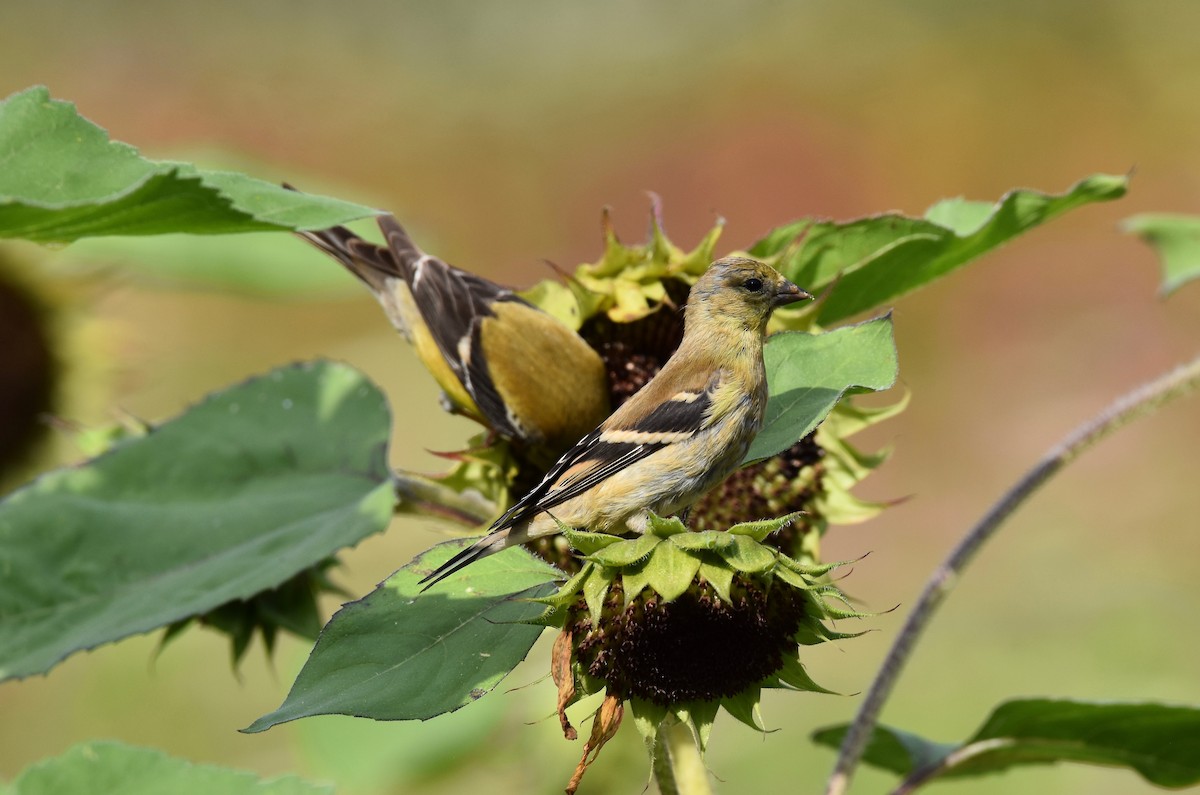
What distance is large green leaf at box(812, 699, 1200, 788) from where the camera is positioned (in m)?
1.24

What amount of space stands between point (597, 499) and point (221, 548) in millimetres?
429

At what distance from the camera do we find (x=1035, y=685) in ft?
→ 13.2

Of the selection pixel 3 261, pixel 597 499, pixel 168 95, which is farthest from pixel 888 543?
pixel 168 95

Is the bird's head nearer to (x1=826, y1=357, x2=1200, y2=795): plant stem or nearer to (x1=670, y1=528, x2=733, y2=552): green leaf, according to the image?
(x1=826, y1=357, x2=1200, y2=795): plant stem

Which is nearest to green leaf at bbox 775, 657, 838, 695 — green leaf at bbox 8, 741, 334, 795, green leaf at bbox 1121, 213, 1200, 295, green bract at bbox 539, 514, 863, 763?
green bract at bbox 539, 514, 863, 763

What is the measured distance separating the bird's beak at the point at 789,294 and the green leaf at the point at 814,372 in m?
0.12

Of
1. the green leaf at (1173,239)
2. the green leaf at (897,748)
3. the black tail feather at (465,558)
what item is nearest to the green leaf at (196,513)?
the black tail feather at (465,558)

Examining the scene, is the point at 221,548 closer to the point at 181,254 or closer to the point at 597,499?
the point at 597,499

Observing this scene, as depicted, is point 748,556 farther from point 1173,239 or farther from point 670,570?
point 1173,239

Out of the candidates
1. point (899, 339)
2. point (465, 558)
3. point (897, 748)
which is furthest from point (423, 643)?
point (899, 339)

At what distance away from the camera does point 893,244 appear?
3.95ft

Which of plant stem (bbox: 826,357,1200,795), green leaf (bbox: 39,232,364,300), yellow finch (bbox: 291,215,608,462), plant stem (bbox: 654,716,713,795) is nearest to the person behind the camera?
plant stem (bbox: 654,716,713,795)

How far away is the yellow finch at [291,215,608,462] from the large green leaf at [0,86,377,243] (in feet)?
1.88

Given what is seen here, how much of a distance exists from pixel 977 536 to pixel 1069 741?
0.31 meters
